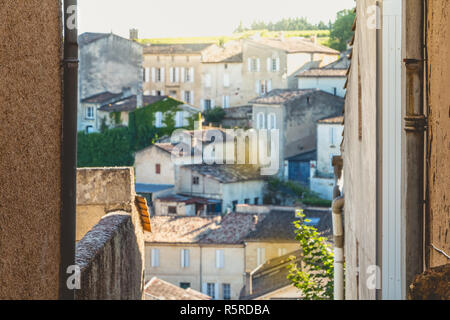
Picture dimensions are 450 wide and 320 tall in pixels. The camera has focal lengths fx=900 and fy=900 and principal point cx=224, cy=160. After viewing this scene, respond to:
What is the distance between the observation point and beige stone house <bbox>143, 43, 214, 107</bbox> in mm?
67250

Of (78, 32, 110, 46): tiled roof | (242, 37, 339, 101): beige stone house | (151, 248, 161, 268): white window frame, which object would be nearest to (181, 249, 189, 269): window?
(151, 248, 161, 268): white window frame

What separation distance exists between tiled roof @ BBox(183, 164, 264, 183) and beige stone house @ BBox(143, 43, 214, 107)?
58.0ft

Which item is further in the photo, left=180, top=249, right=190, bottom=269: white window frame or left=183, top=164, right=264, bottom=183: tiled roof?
left=183, top=164, right=264, bottom=183: tiled roof

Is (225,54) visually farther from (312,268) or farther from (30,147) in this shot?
(30,147)

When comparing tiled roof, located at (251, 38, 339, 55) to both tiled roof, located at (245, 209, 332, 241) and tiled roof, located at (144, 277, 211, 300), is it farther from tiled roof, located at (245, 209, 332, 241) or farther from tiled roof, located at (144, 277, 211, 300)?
tiled roof, located at (144, 277, 211, 300)

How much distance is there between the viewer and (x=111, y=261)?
8.13 meters

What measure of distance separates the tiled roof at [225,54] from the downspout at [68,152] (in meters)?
58.1

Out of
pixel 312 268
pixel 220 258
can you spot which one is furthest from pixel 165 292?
pixel 312 268

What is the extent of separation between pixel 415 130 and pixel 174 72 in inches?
2526

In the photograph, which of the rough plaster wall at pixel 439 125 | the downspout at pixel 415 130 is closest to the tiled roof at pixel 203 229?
the downspout at pixel 415 130

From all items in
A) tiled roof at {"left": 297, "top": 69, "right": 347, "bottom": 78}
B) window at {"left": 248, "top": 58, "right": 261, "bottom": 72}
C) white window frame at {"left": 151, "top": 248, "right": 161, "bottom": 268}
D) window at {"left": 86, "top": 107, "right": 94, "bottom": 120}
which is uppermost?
window at {"left": 248, "top": 58, "right": 261, "bottom": 72}

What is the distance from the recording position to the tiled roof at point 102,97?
5962 cm
